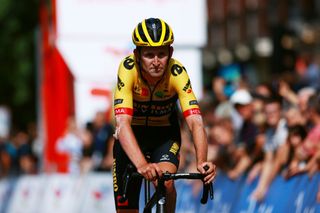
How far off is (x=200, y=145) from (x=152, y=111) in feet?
2.97

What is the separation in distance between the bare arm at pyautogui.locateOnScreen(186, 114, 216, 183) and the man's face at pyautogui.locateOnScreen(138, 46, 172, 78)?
1.68 feet

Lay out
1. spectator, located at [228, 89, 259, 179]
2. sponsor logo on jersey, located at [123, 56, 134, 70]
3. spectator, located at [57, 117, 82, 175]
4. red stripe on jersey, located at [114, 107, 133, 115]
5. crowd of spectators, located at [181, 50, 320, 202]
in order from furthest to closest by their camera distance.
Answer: spectator, located at [57, 117, 82, 175] → spectator, located at [228, 89, 259, 179] → crowd of spectators, located at [181, 50, 320, 202] → sponsor logo on jersey, located at [123, 56, 134, 70] → red stripe on jersey, located at [114, 107, 133, 115]

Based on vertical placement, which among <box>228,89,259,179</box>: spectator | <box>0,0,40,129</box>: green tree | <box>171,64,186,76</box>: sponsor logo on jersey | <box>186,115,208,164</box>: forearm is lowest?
<box>0,0,40,129</box>: green tree

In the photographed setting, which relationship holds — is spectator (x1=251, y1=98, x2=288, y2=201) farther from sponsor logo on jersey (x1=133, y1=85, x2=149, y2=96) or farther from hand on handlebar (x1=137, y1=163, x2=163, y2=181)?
hand on handlebar (x1=137, y1=163, x2=163, y2=181)

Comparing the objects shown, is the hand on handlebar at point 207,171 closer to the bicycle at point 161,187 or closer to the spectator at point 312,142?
the bicycle at point 161,187

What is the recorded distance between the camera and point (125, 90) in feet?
32.4

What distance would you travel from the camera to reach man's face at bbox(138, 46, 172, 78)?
9.62m

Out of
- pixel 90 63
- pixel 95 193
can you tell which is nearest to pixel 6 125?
pixel 90 63

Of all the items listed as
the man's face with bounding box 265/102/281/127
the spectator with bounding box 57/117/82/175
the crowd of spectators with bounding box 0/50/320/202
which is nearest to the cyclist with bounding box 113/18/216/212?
the crowd of spectators with bounding box 0/50/320/202

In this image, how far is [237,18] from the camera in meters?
48.3

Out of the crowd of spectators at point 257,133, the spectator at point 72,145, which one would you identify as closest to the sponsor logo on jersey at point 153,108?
the crowd of spectators at point 257,133

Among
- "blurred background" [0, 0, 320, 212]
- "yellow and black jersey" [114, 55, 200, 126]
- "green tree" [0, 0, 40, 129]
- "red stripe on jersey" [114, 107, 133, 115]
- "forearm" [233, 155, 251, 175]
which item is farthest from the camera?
"green tree" [0, 0, 40, 129]

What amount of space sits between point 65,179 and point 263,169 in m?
7.51

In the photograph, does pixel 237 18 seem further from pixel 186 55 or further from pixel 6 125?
pixel 186 55
